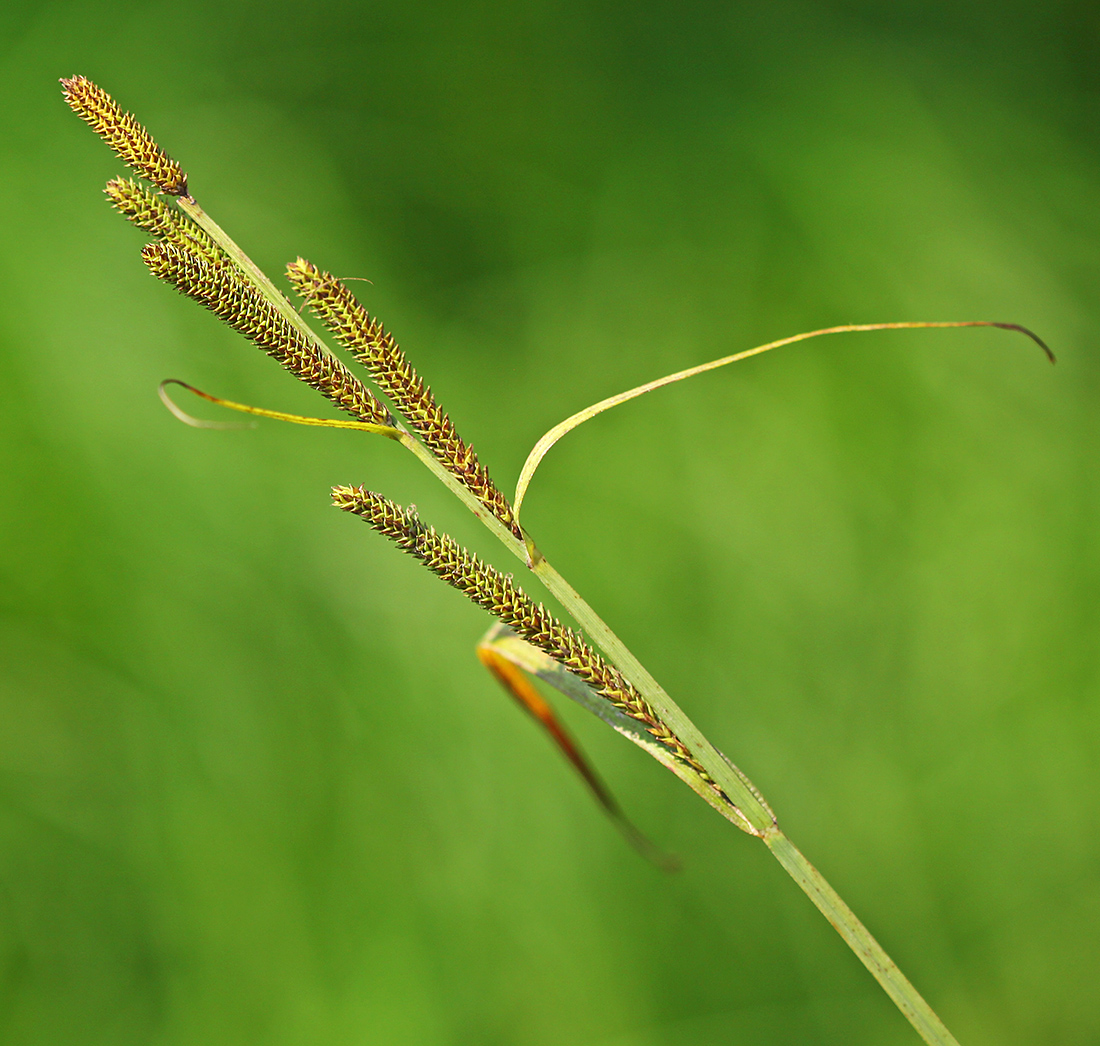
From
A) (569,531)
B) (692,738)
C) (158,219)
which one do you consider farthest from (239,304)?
(569,531)

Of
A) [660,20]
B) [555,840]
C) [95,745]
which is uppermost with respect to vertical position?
[660,20]

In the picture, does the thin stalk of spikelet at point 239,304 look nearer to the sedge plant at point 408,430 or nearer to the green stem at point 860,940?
the sedge plant at point 408,430

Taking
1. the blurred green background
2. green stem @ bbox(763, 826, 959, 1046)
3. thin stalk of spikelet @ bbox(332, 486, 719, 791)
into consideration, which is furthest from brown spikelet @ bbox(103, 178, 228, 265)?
the blurred green background

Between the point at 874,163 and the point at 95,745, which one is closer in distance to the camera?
the point at 95,745

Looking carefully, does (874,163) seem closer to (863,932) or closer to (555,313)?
(555,313)

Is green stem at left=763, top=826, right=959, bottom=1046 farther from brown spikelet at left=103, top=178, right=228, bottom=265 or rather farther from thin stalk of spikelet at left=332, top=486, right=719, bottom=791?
brown spikelet at left=103, top=178, right=228, bottom=265

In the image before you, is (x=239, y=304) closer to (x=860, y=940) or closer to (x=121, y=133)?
(x=121, y=133)

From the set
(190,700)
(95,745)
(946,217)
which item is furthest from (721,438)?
(95,745)
